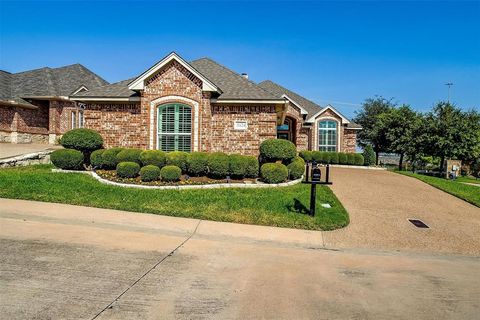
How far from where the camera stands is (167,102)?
1573 centimetres

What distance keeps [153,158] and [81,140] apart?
3.63m

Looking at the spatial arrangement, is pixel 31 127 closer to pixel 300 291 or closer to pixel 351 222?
pixel 351 222

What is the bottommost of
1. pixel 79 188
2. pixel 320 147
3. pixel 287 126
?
pixel 79 188

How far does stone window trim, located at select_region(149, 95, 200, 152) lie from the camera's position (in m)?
15.7

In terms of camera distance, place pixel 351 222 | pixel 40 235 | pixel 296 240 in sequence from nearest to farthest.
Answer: pixel 40 235 < pixel 296 240 < pixel 351 222

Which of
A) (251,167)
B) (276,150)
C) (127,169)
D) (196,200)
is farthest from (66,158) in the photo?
(276,150)

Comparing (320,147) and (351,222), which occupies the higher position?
(320,147)

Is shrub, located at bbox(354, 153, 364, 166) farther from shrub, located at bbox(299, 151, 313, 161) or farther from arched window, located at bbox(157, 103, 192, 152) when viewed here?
arched window, located at bbox(157, 103, 192, 152)

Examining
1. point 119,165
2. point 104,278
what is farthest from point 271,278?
point 119,165

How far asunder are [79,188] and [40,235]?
4.77 meters

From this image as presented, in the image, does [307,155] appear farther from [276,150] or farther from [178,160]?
[178,160]

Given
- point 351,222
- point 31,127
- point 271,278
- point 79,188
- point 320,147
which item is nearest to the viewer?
point 271,278

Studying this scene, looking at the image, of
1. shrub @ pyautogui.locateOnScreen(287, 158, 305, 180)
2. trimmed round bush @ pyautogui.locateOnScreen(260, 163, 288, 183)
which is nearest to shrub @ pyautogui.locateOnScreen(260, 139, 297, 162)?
shrub @ pyautogui.locateOnScreen(287, 158, 305, 180)

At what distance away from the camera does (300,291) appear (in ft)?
15.7
